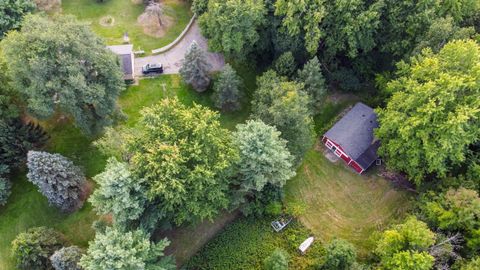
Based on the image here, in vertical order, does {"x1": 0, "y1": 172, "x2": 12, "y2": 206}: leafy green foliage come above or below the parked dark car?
below

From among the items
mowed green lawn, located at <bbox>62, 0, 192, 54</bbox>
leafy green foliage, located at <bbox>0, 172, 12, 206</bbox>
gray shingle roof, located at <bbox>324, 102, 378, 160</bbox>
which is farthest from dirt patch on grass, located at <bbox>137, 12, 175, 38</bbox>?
gray shingle roof, located at <bbox>324, 102, 378, 160</bbox>

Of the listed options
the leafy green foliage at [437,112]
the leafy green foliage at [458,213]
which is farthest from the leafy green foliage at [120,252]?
the leafy green foliage at [437,112]

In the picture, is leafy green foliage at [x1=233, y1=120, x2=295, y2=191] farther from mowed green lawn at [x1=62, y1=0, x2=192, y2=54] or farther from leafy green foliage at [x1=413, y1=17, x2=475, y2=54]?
mowed green lawn at [x1=62, y1=0, x2=192, y2=54]

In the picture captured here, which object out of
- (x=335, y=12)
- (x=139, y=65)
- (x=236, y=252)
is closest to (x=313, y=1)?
(x=335, y=12)

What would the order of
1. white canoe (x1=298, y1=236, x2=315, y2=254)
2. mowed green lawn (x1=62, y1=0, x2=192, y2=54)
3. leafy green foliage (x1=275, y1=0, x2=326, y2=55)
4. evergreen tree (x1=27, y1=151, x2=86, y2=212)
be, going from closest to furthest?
evergreen tree (x1=27, y1=151, x2=86, y2=212)
white canoe (x1=298, y1=236, x2=315, y2=254)
leafy green foliage (x1=275, y1=0, x2=326, y2=55)
mowed green lawn (x1=62, y1=0, x2=192, y2=54)

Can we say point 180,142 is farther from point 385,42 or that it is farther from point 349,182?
point 385,42

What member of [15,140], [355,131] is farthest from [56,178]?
[355,131]
